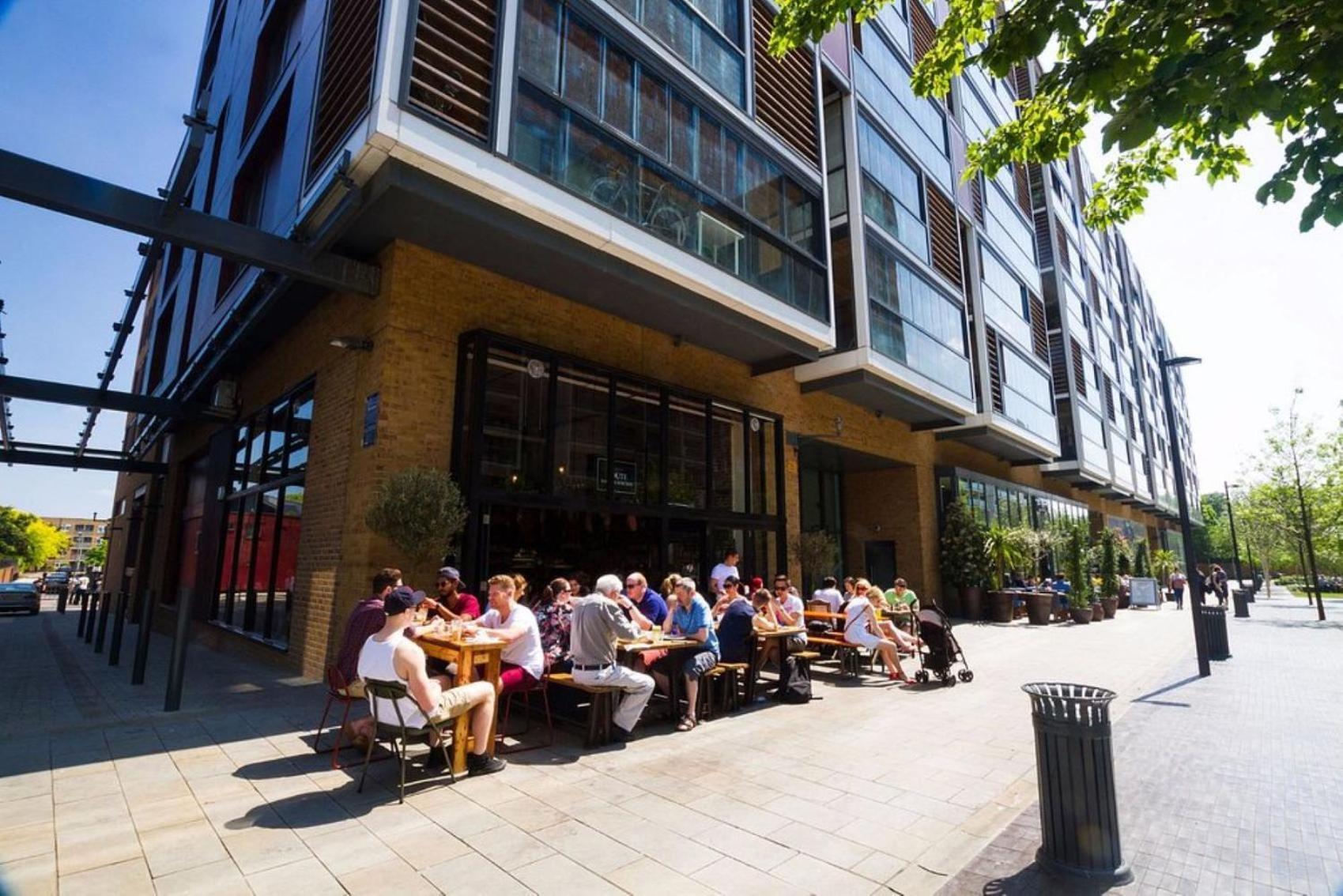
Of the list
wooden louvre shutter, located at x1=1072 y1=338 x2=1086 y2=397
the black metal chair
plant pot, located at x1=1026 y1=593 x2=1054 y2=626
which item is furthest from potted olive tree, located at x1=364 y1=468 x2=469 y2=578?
wooden louvre shutter, located at x1=1072 y1=338 x2=1086 y2=397

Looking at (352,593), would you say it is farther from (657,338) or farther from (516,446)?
(657,338)

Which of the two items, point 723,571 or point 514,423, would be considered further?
point 723,571

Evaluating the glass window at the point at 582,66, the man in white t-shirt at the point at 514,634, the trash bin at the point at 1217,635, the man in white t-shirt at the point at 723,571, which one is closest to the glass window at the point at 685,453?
the man in white t-shirt at the point at 723,571

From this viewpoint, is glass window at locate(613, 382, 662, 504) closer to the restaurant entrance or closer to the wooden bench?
the restaurant entrance

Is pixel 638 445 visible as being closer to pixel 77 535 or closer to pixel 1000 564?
pixel 1000 564

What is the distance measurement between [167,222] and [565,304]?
5096 mm

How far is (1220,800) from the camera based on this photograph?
15.2 feet


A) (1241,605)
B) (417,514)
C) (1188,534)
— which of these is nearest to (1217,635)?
(1188,534)

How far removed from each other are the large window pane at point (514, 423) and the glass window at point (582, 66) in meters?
3.66

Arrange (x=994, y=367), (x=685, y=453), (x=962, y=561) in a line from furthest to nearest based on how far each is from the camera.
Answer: (x=994, y=367) < (x=962, y=561) < (x=685, y=453)

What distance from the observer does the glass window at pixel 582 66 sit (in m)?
8.74

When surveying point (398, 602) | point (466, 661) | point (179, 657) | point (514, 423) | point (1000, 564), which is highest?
point (514, 423)

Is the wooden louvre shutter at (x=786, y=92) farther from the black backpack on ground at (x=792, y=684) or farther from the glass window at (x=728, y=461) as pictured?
the black backpack on ground at (x=792, y=684)

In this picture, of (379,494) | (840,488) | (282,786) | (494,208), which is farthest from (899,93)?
(282,786)
